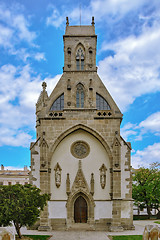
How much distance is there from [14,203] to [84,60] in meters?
16.0

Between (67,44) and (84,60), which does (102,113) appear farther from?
(67,44)

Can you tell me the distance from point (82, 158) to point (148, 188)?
11.8 metres

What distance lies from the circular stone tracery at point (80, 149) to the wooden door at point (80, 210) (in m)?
3.94

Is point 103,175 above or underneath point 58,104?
underneath

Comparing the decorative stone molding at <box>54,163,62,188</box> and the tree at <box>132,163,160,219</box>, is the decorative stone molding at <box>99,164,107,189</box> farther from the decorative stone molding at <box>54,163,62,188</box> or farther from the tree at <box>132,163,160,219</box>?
the tree at <box>132,163,160,219</box>

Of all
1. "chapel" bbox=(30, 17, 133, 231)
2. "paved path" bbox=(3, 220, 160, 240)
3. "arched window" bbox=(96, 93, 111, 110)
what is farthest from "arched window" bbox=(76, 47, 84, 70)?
"paved path" bbox=(3, 220, 160, 240)

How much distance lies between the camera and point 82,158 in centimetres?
2466

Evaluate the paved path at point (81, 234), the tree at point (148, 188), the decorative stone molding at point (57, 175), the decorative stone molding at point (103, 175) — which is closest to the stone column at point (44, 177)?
the decorative stone molding at point (57, 175)

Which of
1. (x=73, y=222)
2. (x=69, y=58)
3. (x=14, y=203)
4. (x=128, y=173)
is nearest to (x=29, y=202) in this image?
(x=14, y=203)

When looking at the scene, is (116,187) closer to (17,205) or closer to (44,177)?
(44,177)

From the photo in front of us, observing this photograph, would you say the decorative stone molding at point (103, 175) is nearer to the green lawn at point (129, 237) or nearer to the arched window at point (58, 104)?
the green lawn at point (129, 237)

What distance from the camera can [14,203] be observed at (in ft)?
55.8

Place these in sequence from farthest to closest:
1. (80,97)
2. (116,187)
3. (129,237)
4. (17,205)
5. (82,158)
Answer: (80,97) → (82,158) → (116,187) → (129,237) → (17,205)

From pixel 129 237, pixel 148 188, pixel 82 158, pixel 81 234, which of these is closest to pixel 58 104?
pixel 82 158
